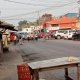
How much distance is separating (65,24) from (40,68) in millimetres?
92084

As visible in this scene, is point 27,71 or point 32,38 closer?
point 27,71

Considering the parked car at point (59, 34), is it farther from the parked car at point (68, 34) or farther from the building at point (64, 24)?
the building at point (64, 24)

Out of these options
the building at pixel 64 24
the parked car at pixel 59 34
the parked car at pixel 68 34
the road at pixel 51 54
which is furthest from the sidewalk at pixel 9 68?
the building at pixel 64 24

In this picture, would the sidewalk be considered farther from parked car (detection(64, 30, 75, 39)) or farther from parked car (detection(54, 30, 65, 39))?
parked car (detection(54, 30, 65, 39))

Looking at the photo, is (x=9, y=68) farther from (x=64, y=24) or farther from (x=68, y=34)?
(x=64, y=24)

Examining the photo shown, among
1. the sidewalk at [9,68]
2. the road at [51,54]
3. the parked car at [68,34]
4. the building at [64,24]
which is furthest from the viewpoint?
the building at [64,24]

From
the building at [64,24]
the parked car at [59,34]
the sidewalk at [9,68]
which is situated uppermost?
the building at [64,24]

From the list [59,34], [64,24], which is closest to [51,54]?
[59,34]

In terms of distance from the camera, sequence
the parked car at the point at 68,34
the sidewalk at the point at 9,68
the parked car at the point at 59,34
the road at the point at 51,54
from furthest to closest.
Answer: the parked car at the point at 59,34 → the parked car at the point at 68,34 → the sidewalk at the point at 9,68 → the road at the point at 51,54

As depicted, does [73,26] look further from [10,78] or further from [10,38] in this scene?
[10,78]

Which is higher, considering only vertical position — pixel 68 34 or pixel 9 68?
pixel 9 68

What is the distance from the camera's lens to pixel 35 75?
27.7 feet

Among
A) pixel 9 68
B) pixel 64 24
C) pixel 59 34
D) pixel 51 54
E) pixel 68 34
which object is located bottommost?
pixel 59 34

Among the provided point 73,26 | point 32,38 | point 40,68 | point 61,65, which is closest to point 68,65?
point 61,65
